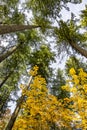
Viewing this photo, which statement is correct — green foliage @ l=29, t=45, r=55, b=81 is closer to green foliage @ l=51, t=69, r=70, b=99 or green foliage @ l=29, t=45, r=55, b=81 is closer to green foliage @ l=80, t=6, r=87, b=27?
green foliage @ l=51, t=69, r=70, b=99

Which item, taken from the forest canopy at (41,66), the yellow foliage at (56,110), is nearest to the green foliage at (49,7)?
the forest canopy at (41,66)

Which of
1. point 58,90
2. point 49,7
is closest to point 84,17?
point 49,7

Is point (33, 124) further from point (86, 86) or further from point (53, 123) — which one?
point (86, 86)

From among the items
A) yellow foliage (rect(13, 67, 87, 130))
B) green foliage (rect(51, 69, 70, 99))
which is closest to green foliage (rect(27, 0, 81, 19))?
yellow foliage (rect(13, 67, 87, 130))

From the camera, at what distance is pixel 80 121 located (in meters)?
9.11

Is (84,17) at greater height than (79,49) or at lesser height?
greater

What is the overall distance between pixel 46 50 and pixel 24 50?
5.96 feet

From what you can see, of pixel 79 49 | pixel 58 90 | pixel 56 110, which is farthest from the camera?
pixel 58 90

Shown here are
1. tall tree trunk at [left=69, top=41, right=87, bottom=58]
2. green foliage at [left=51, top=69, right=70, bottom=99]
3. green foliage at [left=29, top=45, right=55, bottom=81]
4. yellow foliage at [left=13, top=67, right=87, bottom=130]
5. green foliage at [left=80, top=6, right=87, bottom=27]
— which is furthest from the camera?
green foliage at [left=51, top=69, right=70, bottom=99]

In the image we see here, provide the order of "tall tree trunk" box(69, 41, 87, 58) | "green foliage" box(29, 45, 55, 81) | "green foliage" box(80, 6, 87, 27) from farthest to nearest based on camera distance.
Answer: "green foliage" box(29, 45, 55, 81) → "green foliage" box(80, 6, 87, 27) → "tall tree trunk" box(69, 41, 87, 58)

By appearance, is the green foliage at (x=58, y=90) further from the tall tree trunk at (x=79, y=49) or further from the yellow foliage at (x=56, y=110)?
the yellow foliage at (x=56, y=110)

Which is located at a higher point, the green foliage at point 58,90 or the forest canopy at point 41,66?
the forest canopy at point 41,66

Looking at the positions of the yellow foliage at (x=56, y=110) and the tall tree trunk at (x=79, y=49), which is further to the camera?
the tall tree trunk at (x=79, y=49)

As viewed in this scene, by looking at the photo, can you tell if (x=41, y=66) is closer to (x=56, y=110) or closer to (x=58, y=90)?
(x=58, y=90)
